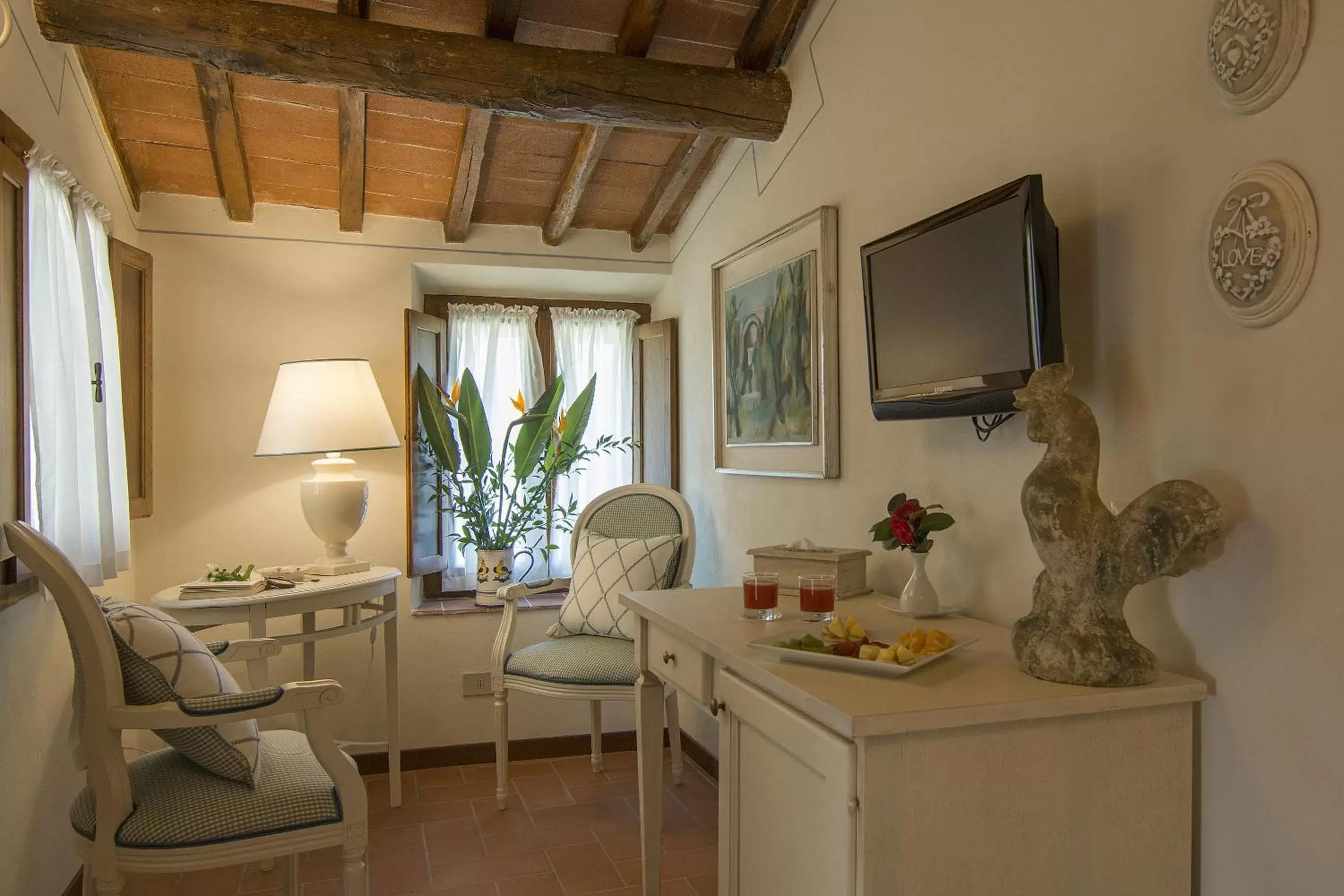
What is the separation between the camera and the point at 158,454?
3494 mm

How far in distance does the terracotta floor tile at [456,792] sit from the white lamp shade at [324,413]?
51.4 inches

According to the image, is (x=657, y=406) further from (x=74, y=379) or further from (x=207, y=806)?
(x=207, y=806)

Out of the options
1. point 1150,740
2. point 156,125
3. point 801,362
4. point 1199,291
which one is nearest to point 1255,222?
point 1199,291

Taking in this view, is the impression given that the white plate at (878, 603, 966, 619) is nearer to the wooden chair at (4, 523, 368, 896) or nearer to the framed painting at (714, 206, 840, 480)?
the framed painting at (714, 206, 840, 480)

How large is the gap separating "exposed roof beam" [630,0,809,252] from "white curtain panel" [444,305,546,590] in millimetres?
684

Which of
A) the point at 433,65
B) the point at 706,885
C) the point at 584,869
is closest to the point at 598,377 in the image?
the point at 433,65

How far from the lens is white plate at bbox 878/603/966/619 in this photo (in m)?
1.99

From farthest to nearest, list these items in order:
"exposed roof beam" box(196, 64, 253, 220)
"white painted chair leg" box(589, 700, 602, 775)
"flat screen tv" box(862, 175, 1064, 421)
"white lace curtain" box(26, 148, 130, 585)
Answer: "white painted chair leg" box(589, 700, 602, 775), "exposed roof beam" box(196, 64, 253, 220), "white lace curtain" box(26, 148, 130, 585), "flat screen tv" box(862, 175, 1064, 421)

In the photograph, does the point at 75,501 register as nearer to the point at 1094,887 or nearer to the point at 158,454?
the point at 158,454

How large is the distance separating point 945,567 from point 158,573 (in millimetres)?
2906

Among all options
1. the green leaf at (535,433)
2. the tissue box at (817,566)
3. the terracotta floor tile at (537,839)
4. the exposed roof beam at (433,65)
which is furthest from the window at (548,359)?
the tissue box at (817,566)

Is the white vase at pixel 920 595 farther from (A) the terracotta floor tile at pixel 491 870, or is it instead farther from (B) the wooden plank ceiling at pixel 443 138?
(B) the wooden plank ceiling at pixel 443 138

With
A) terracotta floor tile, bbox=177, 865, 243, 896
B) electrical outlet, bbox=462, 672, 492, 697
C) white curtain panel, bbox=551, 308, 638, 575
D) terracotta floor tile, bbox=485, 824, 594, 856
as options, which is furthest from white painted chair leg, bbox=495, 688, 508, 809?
white curtain panel, bbox=551, 308, 638, 575

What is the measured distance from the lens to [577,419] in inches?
159
